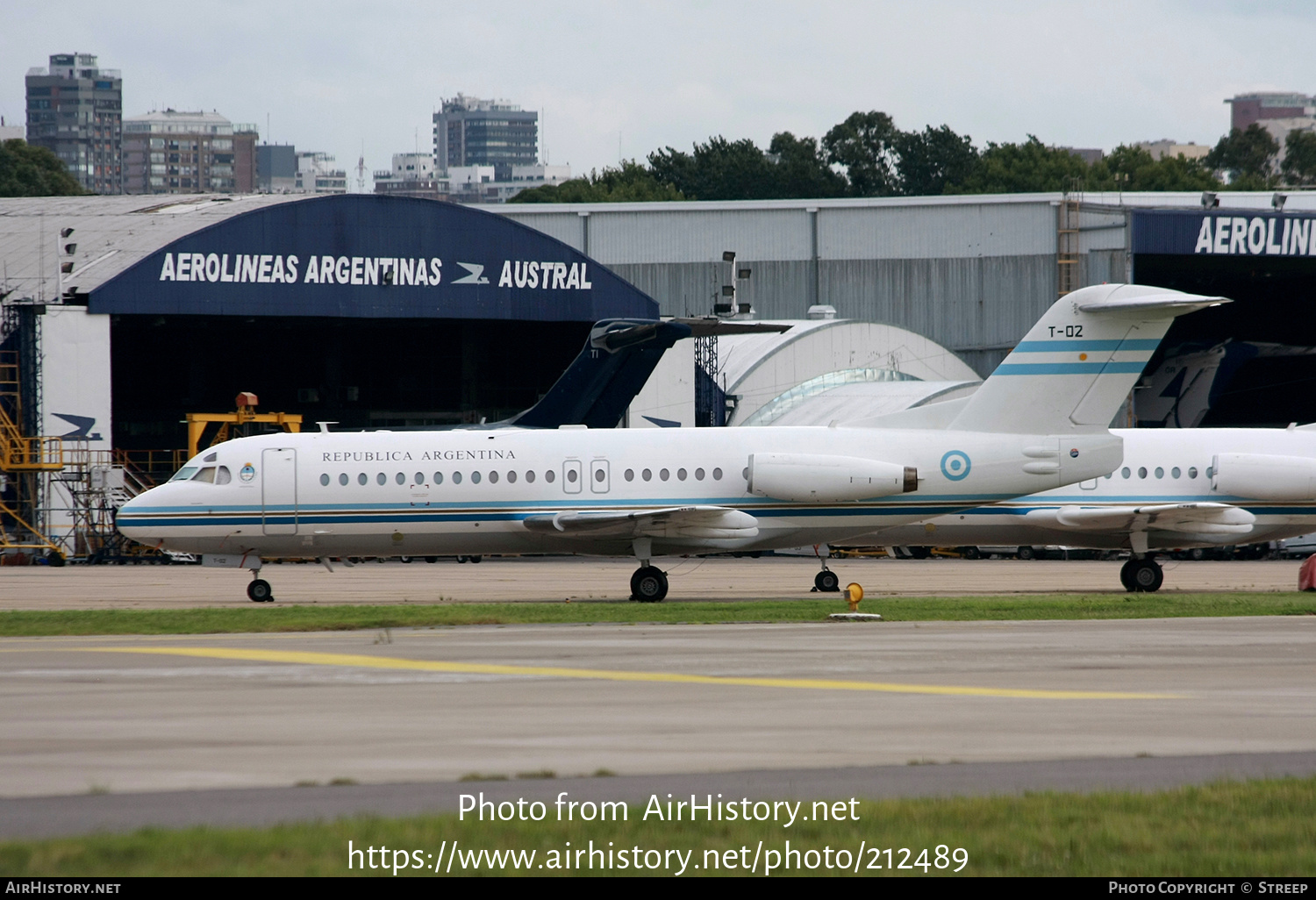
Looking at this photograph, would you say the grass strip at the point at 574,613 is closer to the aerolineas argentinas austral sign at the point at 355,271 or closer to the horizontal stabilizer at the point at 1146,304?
the horizontal stabilizer at the point at 1146,304

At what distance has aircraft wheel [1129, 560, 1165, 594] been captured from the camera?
32.1 meters

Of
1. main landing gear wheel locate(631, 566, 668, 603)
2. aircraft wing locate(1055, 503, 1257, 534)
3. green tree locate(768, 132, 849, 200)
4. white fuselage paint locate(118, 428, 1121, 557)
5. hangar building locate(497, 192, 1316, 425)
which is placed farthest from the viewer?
green tree locate(768, 132, 849, 200)

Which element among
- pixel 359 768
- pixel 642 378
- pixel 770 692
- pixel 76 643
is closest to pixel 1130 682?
pixel 770 692

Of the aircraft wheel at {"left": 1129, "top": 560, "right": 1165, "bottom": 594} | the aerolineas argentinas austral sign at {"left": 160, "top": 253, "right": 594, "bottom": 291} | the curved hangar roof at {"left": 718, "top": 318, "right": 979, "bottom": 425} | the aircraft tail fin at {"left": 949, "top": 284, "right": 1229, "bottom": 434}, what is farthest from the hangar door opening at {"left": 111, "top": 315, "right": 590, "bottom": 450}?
the aircraft tail fin at {"left": 949, "top": 284, "right": 1229, "bottom": 434}

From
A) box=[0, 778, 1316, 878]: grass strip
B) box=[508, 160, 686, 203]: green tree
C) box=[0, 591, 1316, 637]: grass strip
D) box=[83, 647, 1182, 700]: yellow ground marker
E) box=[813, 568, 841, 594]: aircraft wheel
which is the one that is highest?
box=[508, 160, 686, 203]: green tree

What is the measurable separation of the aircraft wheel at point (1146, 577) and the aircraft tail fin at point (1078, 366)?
4362 millimetres

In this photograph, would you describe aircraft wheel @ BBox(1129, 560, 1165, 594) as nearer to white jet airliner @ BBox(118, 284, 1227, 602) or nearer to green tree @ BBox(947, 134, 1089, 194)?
white jet airliner @ BBox(118, 284, 1227, 602)

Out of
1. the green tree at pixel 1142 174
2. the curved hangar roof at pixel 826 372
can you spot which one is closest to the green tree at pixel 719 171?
the green tree at pixel 1142 174

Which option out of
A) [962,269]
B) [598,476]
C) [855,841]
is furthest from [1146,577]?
[962,269]

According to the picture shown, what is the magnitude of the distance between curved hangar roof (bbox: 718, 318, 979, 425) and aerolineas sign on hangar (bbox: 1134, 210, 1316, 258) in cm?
896

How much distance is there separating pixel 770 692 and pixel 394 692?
12.3 feet

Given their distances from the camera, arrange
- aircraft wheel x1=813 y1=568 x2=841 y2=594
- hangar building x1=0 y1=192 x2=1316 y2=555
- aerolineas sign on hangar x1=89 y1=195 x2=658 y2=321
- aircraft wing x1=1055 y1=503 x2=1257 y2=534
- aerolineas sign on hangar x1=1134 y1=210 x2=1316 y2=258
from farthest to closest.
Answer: aerolineas sign on hangar x1=1134 y1=210 x2=1316 y2=258, hangar building x1=0 y1=192 x2=1316 y2=555, aerolineas sign on hangar x1=89 y1=195 x2=658 y2=321, aircraft wing x1=1055 y1=503 x2=1257 y2=534, aircraft wheel x1=813 y1=568 x2=841 y2=594

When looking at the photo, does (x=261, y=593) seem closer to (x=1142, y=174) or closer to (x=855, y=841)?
(x=855, y=841)
